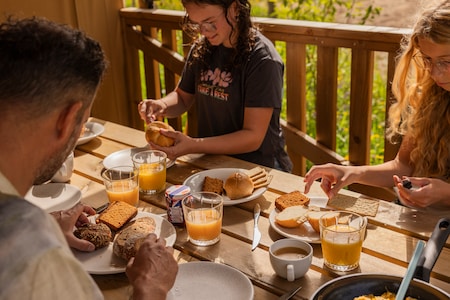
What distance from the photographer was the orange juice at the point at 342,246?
148 cm

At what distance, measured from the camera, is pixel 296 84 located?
310cm

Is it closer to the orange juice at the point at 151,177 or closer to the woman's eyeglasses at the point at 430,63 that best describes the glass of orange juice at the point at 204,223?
the orange juice at the point at 151,177

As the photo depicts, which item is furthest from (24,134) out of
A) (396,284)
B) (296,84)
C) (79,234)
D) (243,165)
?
(296,84)

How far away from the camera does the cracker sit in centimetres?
179

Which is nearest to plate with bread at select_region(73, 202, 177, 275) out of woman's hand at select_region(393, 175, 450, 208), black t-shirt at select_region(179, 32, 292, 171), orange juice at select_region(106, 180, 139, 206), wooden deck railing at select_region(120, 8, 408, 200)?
orange juice at select_region(106, 180, 139, 206)

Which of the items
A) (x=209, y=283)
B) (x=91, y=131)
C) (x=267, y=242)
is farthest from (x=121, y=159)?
(x=209, y=283)

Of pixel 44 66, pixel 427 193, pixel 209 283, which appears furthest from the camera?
pixel 427 193

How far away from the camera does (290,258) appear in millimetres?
1485

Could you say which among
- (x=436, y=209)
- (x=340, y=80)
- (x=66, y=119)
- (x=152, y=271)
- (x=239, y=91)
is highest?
(x=66, y=119)

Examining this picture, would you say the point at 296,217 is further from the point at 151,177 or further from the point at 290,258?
the point at 151,177

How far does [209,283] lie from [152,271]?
18 centimetres

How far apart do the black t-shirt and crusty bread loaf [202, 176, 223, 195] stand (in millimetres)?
542

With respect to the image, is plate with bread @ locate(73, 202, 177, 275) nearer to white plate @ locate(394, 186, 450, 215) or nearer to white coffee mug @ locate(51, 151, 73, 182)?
white coffee mug @ locate(51, 151, 73, 182)

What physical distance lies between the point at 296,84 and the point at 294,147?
38 centimetres
